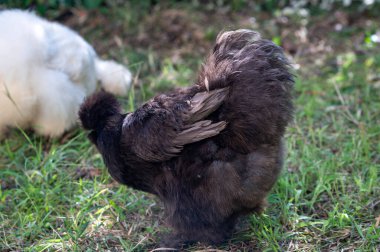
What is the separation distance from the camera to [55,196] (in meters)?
3.84

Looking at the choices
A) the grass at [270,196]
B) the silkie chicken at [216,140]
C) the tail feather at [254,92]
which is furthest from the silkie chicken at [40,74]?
the tail feather at [254,92]

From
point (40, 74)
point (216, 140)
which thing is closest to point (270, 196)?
point (216, 140)

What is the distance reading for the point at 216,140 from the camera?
3051 millimetres

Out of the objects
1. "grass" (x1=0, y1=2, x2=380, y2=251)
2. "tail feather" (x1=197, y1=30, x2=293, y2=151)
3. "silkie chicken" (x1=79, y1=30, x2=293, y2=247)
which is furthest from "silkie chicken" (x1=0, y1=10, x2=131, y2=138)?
"tail feather" (x1=197, y1=30, x2=293, y2=151)

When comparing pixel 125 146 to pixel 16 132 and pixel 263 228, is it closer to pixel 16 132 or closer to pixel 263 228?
pixel 263 228

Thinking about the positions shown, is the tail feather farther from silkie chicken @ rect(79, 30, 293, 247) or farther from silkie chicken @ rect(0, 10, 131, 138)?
silkie chicken @ rect(0, 10, 131, 138)

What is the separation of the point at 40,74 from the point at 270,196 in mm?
2039

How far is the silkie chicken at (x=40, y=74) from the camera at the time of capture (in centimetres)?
423

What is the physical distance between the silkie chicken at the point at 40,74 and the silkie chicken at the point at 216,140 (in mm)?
1255

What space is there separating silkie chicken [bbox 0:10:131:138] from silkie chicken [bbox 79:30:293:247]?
1.26 metres

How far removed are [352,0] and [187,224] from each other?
16.5 feet

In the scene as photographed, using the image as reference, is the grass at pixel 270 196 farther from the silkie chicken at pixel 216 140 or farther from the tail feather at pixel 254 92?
the tail feather at pixel 254 92

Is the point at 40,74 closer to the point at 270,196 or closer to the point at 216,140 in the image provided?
the point at 216,140

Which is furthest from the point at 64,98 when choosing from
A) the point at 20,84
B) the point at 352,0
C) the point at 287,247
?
the point at 352,0
